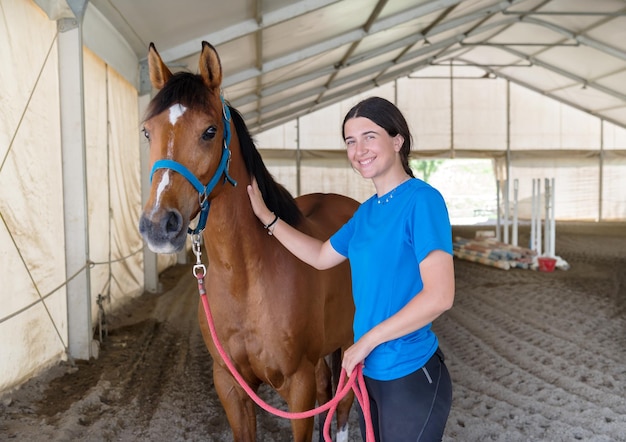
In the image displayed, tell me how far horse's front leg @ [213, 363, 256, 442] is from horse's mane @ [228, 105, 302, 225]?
608mm

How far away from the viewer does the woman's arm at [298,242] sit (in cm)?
149

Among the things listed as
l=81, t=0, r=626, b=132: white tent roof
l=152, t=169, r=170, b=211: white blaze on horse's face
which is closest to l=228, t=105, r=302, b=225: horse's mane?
l=152, t=169, r=170, b=211: white blaze on horse's face

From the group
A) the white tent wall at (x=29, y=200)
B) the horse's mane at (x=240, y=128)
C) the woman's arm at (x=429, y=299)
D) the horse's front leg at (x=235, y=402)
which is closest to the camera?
the woman's arm at (x=429, y=299)

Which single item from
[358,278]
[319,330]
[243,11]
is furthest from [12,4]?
[358,278]

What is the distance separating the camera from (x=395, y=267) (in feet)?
3.79

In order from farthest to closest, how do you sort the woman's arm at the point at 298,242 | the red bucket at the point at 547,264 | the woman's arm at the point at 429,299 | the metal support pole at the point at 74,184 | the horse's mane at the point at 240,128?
1. the red bucket at the point at 547,264
2. the metal support pole at the point at 74,184
3. the woman's arm at the point at 298,242
4. the horse's mane at the point at 240,128
5. the woman's arm at the point at 429,299

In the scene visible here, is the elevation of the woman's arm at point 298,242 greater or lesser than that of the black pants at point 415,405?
greater

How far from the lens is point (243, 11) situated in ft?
14.9

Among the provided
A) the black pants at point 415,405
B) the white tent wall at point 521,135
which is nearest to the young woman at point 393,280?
the black pants at point 415,405

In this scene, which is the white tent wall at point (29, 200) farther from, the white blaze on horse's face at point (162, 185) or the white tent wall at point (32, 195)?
the white blaze on horse's face at point (162, 185)

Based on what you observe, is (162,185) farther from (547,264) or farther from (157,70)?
(547,264)

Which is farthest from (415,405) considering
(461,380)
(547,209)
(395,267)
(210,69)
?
(547,209)

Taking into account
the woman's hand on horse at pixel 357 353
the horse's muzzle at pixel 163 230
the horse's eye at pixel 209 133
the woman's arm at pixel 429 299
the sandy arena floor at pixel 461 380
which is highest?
the horse's eye at pixel 209 133

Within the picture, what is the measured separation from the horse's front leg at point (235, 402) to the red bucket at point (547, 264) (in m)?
6.59
